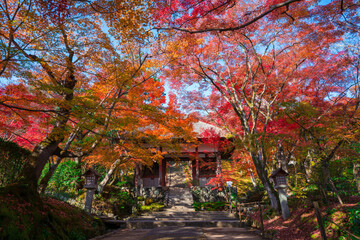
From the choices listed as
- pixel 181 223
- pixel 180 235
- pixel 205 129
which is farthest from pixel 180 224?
pixel 205 129

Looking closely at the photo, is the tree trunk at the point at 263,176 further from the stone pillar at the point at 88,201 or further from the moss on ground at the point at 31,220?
the stone pillar at the point at 88,201

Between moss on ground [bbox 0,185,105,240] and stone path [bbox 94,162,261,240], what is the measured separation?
123 cm

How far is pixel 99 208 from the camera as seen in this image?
1003 centimetres

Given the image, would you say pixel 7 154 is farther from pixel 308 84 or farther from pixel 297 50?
pixel 308 84

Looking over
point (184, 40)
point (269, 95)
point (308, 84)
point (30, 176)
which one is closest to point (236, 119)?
point (269, 95)

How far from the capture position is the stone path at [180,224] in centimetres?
521

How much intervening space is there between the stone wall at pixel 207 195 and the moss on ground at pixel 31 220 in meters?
9.69

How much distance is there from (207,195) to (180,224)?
21.5 ft

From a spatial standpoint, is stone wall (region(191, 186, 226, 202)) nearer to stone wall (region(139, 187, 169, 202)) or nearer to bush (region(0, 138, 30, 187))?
stone wall (region(139, 187, 169, 202))

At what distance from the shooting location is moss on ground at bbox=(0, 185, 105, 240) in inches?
142

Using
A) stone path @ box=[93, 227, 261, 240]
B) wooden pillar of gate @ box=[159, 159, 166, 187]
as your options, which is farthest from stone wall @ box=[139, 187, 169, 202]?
stone path @ box=[93, 227, 261, 240]

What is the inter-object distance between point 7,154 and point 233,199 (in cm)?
1277

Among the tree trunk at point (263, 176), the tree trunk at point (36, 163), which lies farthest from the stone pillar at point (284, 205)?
the tree trunk at point (36, 163)

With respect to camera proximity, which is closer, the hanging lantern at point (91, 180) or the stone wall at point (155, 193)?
the hanging lantern at point (91, 180)
